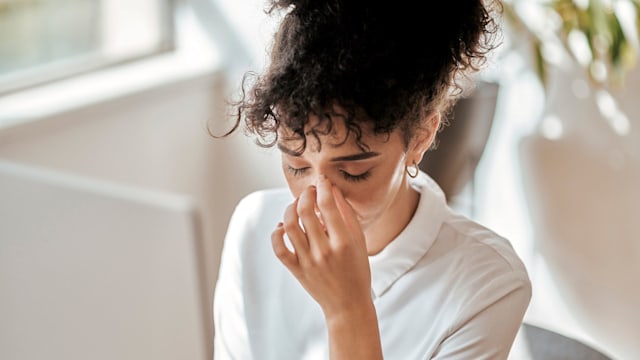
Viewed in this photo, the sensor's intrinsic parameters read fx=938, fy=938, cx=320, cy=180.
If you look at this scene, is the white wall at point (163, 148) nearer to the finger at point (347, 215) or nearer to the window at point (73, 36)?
the window at point (73, 36)

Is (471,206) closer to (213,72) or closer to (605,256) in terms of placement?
(605,256)

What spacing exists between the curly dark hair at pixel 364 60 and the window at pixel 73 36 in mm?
1206

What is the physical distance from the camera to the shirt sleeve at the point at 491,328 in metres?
1.16

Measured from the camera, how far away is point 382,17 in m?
1.07

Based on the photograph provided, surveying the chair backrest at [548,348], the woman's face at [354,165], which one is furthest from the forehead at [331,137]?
the chair backrest at [548,348]

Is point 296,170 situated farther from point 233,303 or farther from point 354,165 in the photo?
point 233,303

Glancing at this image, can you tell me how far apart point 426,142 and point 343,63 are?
219 mm

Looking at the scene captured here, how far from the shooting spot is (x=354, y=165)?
1.13 meters

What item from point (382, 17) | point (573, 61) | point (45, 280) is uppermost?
point (573, 61)

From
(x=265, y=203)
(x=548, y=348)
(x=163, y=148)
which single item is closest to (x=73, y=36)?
(x=163, y=148)

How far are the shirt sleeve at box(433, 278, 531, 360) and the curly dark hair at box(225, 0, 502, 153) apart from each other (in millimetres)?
242

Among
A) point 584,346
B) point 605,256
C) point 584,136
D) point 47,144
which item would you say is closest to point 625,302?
point 605,256

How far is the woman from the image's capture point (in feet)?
3.55

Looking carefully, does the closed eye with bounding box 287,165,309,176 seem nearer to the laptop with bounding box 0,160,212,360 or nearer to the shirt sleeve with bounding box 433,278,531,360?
the laptop with bounding box 0,160,212,360
